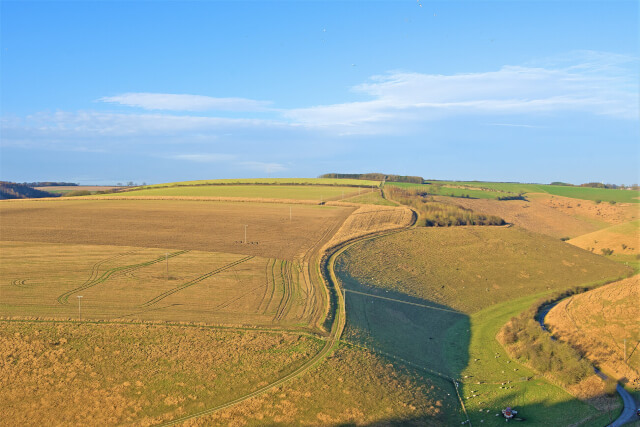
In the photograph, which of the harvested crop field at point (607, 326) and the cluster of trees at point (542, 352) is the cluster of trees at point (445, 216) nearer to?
the harvested crop field at point (607, 326)

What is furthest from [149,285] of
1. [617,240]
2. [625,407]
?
[617,240]

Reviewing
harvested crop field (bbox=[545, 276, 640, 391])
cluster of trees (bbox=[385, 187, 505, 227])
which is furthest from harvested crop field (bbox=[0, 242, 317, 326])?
cluster of trees (bbox=[385, 187, 505, 227])

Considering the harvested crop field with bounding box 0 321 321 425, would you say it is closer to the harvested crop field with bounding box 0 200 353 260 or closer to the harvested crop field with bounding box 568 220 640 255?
the harvested crop field with bounding box 0 200 353 260

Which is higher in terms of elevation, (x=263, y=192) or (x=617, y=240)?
(x=263, y=192)

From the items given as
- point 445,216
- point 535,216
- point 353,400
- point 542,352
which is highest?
point 445,216

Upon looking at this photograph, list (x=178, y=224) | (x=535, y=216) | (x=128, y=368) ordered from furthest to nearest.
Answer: (x=535, y=216) < (x=178, y=224) < (x=128, y=368)

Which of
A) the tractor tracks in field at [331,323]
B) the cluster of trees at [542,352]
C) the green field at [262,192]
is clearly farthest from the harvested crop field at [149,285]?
the green field at [262,192]

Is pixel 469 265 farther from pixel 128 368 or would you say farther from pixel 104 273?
pixel 128 368
